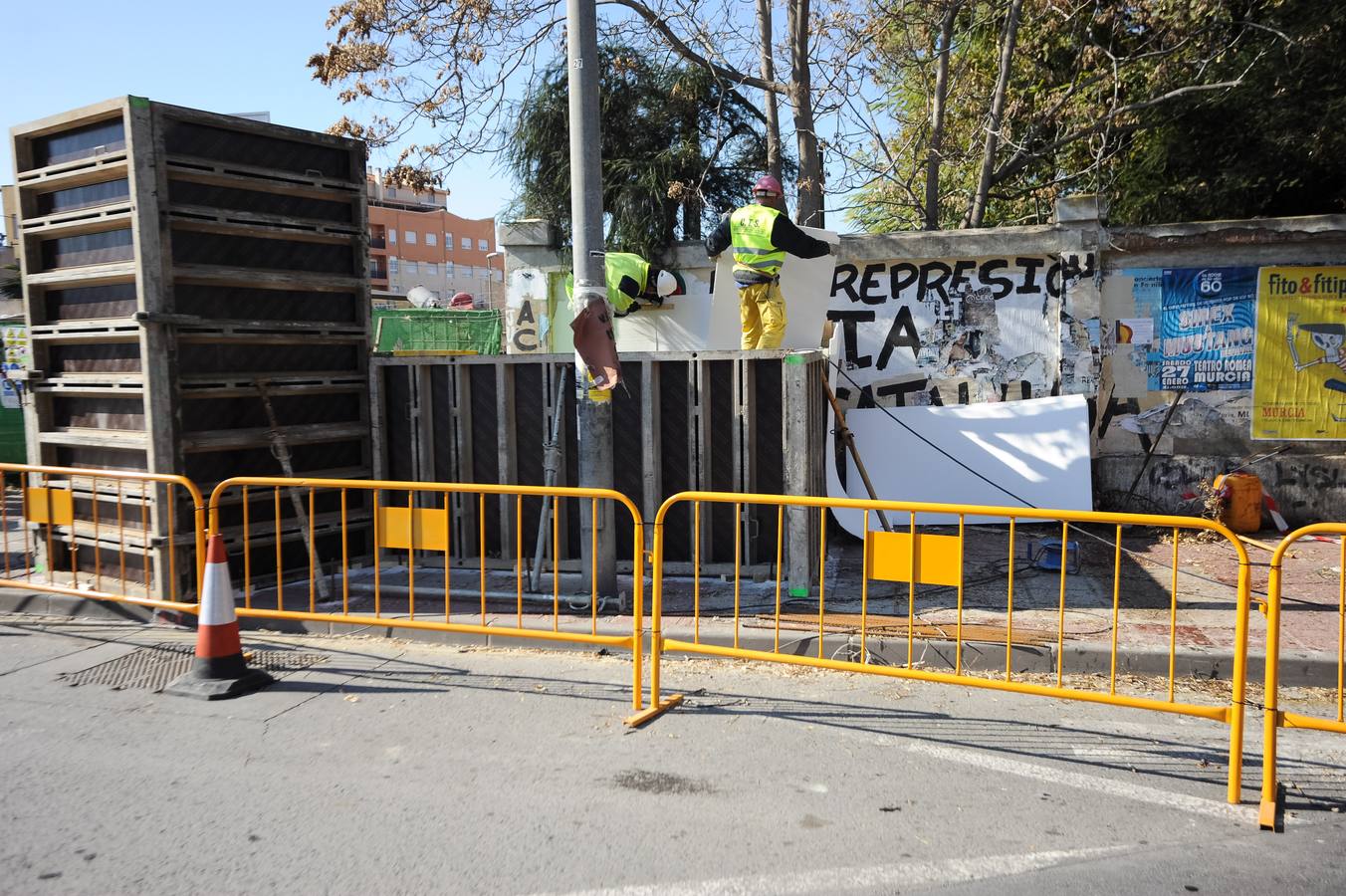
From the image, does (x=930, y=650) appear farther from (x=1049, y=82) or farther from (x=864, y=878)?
(x=1049, y=82)

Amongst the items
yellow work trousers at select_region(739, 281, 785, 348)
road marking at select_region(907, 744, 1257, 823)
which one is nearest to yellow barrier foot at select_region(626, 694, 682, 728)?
road marking at select_region(907, 744, 1257, 823)

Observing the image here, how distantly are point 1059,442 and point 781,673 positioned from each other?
196 inches

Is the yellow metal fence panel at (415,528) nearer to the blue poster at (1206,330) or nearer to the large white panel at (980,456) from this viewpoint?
the large white panel at (980,456)

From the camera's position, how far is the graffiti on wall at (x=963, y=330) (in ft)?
33.4

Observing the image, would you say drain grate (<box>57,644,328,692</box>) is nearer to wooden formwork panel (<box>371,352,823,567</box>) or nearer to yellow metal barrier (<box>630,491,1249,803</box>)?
wooden formwork panel (<box>371,352,823,567</box>)

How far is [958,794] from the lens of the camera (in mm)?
4266

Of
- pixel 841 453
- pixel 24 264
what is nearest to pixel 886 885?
pixel 841 453

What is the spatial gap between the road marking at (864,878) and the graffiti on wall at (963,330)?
7291 mm

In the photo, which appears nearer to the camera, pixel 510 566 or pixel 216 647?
pixel 216 647

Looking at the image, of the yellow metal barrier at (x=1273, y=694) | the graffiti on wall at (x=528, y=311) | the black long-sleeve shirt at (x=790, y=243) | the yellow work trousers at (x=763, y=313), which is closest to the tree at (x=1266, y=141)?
the black long-sleeve shirt at (x=790, y=243)

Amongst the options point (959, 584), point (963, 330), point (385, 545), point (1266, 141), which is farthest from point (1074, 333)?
point (385, 545)

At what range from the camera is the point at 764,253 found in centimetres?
846

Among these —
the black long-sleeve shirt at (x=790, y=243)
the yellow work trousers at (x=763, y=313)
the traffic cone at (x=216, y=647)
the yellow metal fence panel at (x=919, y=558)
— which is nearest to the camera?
the yellow metal fence panel at (x=919, y=558)

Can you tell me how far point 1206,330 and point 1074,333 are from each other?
1276mm
